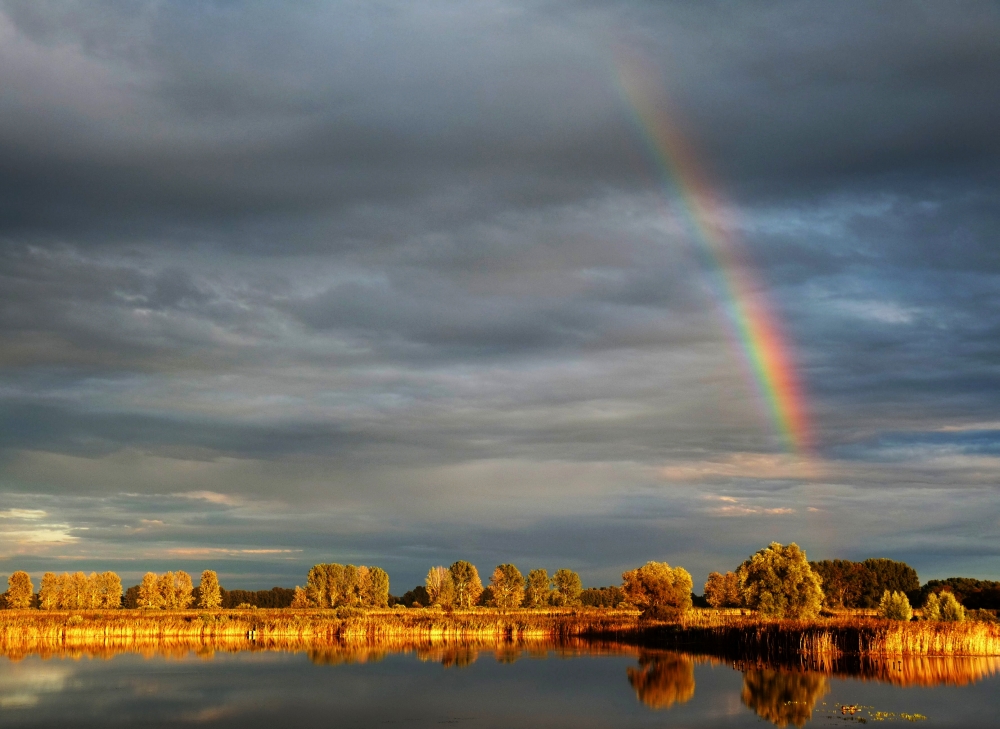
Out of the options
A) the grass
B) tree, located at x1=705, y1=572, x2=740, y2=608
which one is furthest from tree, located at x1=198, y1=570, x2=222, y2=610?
tree, located at x1=705, y1=572, x2=740, y2=608

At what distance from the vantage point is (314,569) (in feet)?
500

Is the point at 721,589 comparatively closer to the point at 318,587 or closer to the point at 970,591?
the point at 970,591

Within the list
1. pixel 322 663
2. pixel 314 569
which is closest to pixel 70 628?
pixel 322 663

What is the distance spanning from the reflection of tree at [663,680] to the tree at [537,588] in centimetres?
9943

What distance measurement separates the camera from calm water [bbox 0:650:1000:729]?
3192 cm

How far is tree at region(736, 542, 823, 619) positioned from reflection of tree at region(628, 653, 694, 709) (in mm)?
22346

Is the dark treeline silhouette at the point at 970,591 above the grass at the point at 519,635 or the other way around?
the other way around

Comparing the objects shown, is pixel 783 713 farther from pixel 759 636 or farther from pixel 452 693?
pixel 759 636

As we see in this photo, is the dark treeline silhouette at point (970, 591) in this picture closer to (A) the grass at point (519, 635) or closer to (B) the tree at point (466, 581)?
(A) the grass at point (519, 635)

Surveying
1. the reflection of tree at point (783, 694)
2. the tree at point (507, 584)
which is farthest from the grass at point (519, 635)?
the tree at point (507, 584)

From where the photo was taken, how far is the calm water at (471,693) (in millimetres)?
31922

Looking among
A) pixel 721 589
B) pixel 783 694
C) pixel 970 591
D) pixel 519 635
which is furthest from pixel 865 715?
pixel 721 589

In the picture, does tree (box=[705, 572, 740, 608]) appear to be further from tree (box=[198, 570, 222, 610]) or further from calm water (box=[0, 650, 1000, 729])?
calm water (box=[0, 650, 1000, 729])

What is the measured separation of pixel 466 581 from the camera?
154125 millimetres
